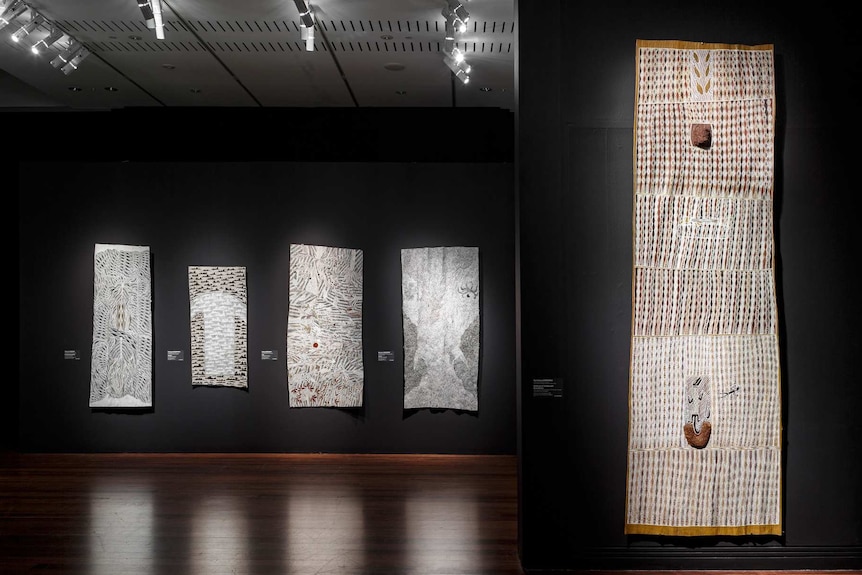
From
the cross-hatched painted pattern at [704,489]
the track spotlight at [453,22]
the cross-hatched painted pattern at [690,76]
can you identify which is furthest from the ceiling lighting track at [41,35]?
the cross-hatched painted pattern at [704,489]

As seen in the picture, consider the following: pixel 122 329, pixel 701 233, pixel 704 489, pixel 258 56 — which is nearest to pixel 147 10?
pixel 258 56

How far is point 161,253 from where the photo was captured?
6.47 meters

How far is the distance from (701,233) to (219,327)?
15.0 feet

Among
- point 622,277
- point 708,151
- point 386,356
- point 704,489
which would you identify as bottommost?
point 704,489

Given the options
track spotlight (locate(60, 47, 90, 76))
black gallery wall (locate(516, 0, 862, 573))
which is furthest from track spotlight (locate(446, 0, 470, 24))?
track spotlight (locate(60, 47, 90, 76))

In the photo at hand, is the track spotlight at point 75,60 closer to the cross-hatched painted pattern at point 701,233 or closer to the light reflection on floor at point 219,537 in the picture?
the light reflection on floor at point 219,537

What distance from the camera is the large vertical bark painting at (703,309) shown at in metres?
3.60

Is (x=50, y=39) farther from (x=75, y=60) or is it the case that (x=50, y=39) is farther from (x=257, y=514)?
(x=257, y=514)

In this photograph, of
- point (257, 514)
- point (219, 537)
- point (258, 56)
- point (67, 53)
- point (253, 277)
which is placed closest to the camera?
point (219, 537)

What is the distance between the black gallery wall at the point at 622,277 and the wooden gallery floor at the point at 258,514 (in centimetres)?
32

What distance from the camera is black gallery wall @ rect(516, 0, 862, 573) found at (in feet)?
11.9

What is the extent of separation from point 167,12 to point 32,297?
137 inches

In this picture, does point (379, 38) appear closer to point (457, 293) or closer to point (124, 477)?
point (457, 293)

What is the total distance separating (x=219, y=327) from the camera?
634cm
